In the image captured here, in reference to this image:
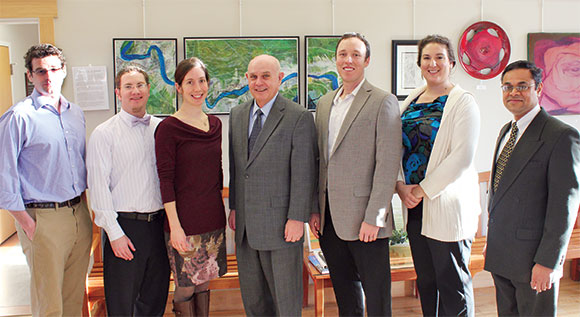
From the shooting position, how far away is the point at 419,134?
7.38 feet

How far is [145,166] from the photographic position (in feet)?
7.39

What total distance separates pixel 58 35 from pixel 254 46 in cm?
147

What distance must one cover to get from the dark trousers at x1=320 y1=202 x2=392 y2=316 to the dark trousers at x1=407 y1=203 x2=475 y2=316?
0.20 meters

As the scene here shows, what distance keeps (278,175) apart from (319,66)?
5.21ft

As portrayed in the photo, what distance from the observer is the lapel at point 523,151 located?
76.3 inches

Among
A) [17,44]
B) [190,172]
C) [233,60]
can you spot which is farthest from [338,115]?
[17,44]

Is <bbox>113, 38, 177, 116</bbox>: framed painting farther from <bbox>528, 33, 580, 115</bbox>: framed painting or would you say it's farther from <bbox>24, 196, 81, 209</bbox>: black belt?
<bbox>528, 33, 580, 115</bbox>: framed painting

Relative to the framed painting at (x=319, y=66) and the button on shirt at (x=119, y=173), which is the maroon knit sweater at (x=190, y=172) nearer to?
the button on shirt at (x=119, y=173)

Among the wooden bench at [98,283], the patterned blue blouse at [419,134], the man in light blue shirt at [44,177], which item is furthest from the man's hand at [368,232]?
the man in light blue shirt at [44,177]

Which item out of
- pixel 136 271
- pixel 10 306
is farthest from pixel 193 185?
pixel 10 306

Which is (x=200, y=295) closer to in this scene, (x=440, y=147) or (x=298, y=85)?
(x=440, y=147)

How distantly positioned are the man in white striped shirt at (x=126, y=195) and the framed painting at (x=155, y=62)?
1123mm

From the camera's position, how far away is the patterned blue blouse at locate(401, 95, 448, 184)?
7.25 feet

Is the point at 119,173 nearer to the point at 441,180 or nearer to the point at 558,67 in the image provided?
the point at 441,180
